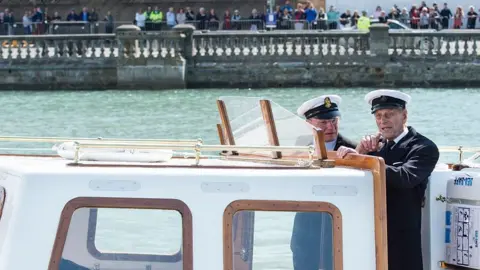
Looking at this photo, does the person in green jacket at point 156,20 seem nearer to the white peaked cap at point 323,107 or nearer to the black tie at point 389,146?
the white peaked cap at point 323,107

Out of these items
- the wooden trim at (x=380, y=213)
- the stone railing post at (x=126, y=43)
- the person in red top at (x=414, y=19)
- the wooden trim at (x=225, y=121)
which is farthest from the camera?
the person in red top at (x=414, y=19)

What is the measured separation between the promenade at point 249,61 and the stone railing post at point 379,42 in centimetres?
3

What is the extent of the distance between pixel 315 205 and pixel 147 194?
2.04ft

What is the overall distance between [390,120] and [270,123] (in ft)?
1.80

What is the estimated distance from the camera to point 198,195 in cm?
458

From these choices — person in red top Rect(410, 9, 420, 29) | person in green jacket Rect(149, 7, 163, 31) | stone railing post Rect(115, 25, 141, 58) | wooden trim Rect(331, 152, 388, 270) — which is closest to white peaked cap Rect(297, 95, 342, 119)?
wooden trim Rect(331, 152, 388, 270)

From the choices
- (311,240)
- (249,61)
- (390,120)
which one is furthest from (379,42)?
(311,240)

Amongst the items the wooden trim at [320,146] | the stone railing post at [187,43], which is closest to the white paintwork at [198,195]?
the wooden trim at [320,146]

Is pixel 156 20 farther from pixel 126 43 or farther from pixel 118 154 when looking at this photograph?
pixel 118 154

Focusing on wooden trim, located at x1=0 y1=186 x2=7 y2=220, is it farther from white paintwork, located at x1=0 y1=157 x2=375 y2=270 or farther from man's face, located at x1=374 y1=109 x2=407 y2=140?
man's face, located at x1=374 y1=109 x2=407 y2=140

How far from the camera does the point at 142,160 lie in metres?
4.83

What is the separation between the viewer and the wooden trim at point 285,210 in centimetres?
455

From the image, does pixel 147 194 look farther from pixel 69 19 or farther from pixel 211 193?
pixel 69 19

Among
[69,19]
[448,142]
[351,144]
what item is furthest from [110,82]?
[351,144]
